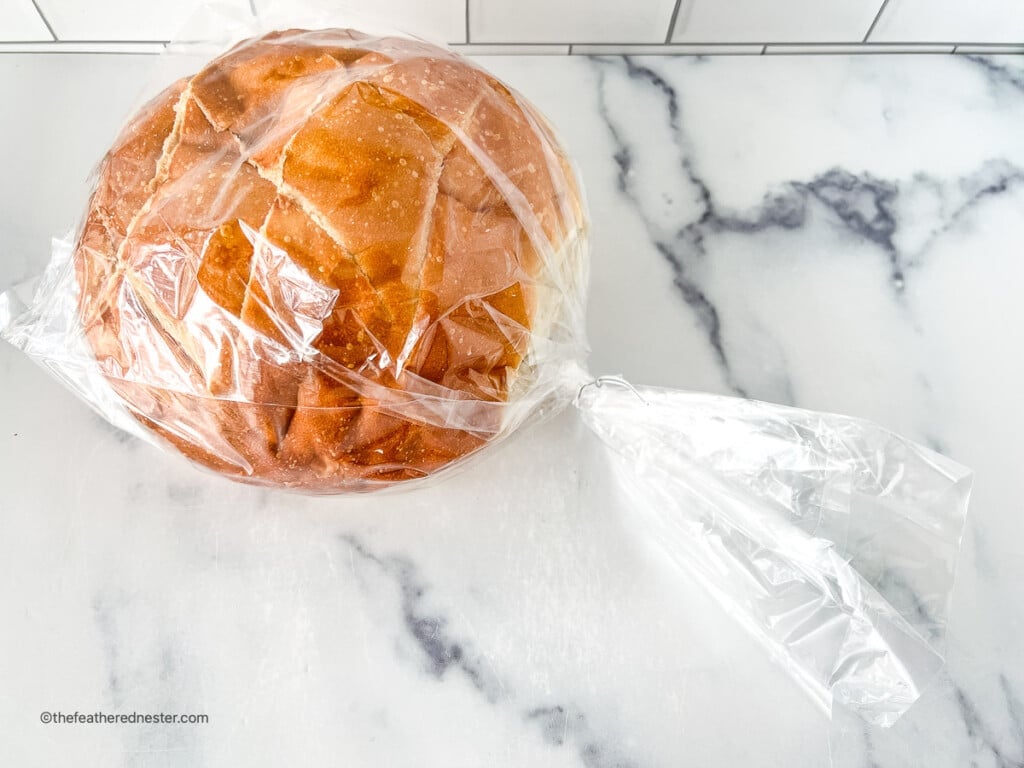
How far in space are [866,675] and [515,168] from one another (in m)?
0.57

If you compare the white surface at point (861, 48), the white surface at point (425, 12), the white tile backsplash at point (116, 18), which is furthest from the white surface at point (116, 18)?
the white surface at point (861, 48)

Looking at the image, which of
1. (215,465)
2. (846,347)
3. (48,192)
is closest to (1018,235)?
(846,347)

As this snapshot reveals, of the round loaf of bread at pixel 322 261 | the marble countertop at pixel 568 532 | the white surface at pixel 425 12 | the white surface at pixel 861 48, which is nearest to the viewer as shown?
the round loaf of bread at pixel 322 261

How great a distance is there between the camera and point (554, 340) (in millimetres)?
791

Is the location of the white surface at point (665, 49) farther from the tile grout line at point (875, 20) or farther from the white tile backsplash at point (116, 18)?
the white tile backsplash at point (116, 18)

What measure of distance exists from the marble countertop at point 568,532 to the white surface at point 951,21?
0.51 ft

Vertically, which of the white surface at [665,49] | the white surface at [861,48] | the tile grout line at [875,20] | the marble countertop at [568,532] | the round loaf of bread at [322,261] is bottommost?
the marble countertop at [568,532]

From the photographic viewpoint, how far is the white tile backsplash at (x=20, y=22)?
1.07 m

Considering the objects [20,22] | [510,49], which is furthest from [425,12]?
[20,22]

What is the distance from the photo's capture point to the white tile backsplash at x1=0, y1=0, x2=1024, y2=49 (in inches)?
42.6

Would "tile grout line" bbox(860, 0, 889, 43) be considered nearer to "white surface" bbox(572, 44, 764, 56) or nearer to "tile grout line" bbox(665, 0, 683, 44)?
"white surface" bbox(572, 44, 764, 56)

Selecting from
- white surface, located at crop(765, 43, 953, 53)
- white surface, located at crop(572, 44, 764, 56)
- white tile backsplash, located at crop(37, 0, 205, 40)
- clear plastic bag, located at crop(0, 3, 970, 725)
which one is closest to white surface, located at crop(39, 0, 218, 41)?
white tile backsplash, located at crop(37, 0, 205, 40)

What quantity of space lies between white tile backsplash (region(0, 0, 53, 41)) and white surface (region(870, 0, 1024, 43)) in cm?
104

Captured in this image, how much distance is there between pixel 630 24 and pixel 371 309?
2.17 ft
